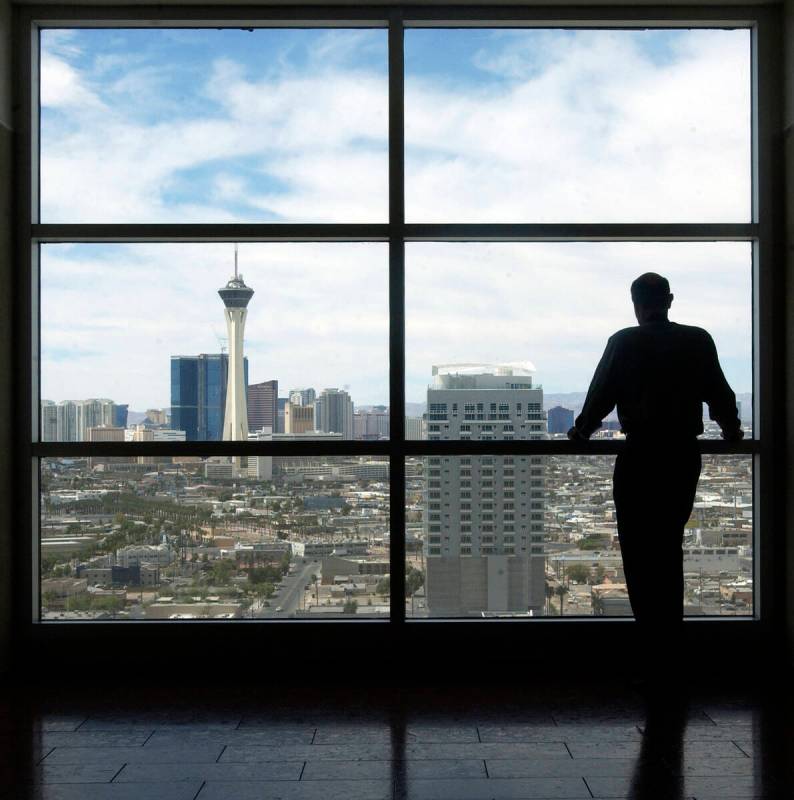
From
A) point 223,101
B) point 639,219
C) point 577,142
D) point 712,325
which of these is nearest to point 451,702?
point 712,325

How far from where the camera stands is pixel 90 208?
3.55 m

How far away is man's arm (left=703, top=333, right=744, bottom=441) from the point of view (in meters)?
3.12

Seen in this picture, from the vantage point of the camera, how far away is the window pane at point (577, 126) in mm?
3533

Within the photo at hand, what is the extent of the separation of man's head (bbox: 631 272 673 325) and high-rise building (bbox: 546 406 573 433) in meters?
0.57

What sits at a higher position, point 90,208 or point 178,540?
point 90,208

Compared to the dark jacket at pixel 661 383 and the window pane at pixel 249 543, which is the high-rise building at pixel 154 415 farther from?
the dark jacket at pixel 661 383

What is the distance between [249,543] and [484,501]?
1044mm

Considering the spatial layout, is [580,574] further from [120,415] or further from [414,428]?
[120,415]

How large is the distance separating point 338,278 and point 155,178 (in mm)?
917

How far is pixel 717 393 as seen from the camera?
3137 mm

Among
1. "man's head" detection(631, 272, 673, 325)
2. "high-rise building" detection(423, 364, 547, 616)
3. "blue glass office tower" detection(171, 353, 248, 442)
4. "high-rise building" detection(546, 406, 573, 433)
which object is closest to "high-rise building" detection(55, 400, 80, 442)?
"blue glass office tower" detection(171, 353, 248, 442)

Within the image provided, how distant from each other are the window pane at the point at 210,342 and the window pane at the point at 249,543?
18 cm

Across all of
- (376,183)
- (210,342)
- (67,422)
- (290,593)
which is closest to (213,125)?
(376,183)
